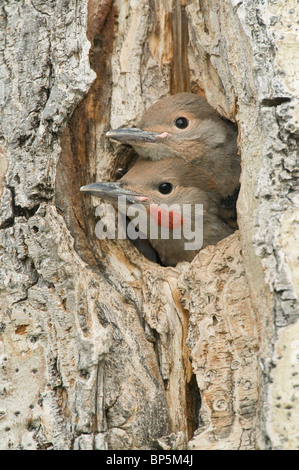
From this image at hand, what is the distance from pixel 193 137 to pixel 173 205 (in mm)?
624

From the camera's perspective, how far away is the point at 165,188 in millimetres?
5113

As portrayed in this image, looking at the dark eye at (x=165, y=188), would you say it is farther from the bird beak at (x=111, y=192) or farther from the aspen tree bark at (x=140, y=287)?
the aspen tree bark at (x=140, y=287)

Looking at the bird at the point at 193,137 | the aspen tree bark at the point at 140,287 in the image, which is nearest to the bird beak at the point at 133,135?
the bird at the point at 193,137

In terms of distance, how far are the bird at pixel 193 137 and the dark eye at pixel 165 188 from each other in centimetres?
26

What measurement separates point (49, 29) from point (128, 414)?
264cm

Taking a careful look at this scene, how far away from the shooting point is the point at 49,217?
3961 mm

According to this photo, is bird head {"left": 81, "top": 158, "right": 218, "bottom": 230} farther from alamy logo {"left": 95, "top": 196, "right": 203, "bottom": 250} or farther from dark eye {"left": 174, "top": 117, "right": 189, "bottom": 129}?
dark eye {"left": 174, "top": 117, "right": 189, "bottom": 129}

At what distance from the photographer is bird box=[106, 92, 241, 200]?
5.01 meters

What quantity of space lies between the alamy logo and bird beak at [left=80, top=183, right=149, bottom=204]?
4 cm

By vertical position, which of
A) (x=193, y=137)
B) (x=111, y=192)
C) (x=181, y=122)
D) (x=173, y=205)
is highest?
(x=181, y=122)

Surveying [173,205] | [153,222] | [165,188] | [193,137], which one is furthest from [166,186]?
[193,137]

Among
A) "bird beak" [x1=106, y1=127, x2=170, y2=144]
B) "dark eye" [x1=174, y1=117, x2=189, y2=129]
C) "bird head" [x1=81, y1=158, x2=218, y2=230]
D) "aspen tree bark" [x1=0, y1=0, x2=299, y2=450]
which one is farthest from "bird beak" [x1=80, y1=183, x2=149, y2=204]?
"dark eye" [x1=174, y1=117, x2=189, y2=129]

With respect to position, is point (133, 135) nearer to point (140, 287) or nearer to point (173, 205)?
point (173, 205)
